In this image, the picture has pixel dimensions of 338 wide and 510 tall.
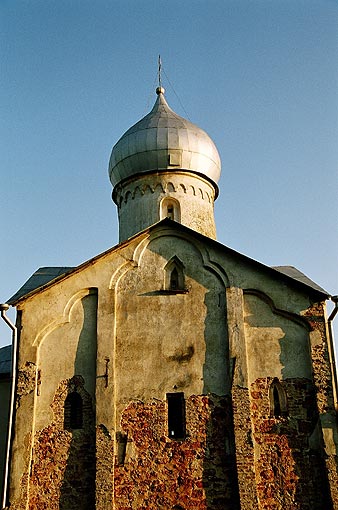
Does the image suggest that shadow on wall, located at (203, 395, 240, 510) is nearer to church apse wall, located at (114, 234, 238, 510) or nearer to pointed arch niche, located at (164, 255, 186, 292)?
church apse wall, located at (114, 234, 238, 510)

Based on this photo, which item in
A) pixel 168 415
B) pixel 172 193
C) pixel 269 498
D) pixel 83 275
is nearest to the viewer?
pixel 269 498

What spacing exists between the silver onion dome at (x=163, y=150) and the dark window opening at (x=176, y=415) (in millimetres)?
6219

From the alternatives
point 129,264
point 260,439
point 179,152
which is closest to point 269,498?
point 260,439

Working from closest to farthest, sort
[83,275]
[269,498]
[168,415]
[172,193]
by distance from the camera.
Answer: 1. [269,498]
2. [168,415]
3. [83,275]
4. [172,193]

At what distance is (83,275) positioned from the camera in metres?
10.8

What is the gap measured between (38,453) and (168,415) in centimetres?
213

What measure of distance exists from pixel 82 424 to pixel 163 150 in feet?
23.5

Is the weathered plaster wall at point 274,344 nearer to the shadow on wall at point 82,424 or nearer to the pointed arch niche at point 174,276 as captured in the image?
the pointed arch niche at point 174,276

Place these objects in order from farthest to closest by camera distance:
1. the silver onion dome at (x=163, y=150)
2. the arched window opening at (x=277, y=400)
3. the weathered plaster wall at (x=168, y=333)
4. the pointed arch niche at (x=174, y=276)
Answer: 1. the silver onion dome at (x=163, y=150)
2. the pointed arch niche at (x=174, y=276)
3. the weathered plaster wall at (x=168, y=333)
4. the arched window opening at (x=277, y=400)

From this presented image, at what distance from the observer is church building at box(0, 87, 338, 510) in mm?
9320

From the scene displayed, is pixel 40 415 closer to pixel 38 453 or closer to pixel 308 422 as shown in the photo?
pixel 38 453

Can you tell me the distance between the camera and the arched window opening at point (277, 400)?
9.69 meters

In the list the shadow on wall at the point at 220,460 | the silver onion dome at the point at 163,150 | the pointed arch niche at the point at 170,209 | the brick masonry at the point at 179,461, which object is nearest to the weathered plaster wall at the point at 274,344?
the shadow on wall at the point at 220,460

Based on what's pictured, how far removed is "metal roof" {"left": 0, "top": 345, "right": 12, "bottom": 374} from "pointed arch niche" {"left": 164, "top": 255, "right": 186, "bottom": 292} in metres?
3.72
